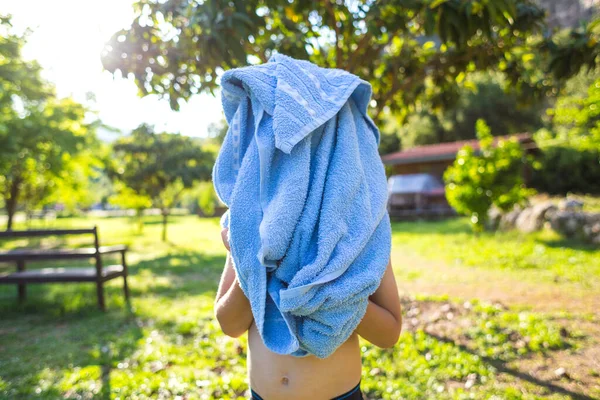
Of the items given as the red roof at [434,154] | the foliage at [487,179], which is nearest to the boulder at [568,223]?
the foliage at [487,179]

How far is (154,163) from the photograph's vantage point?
16672mm

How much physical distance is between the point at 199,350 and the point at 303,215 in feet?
11.6

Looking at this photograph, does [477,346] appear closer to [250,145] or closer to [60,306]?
[250,145]

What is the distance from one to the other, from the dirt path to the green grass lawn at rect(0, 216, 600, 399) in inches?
20.4

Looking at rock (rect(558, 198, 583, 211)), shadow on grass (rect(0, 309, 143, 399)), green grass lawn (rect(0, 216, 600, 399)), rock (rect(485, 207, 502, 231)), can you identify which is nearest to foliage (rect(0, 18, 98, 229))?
green grass lawn (rect(0, 216, 600, 399))

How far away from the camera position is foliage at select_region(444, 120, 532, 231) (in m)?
11.4

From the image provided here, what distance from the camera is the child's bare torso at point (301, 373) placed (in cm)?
Answer: 125

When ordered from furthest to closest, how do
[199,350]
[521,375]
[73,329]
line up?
Answer: [73,329] < [199,350] < [521,375]

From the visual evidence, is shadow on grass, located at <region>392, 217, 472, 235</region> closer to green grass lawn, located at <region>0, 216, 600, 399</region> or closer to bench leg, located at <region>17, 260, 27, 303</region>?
green grass lawn, located at <region>0, 216, 600, 399</region>

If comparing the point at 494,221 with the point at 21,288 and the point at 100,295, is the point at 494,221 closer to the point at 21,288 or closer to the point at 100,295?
the point at 100,295

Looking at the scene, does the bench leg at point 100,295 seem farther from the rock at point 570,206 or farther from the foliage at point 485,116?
the foliage at point 485,116

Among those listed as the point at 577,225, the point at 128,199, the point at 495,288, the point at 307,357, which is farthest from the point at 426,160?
the point at 307,357

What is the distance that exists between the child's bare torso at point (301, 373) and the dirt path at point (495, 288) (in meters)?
4.83

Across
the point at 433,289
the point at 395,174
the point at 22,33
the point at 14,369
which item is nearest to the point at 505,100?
the point at 395,174
